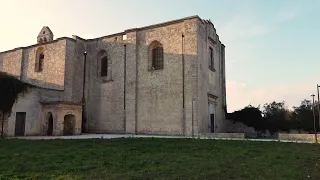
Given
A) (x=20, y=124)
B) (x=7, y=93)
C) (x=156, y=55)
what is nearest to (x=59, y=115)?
(x=20, y=124)

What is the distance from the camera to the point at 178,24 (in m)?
24.3

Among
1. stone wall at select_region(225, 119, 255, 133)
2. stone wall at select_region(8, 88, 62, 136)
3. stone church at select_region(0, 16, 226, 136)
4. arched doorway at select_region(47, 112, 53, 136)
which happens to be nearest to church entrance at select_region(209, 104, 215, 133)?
stone church at select_region(0, 16, 226, 136)

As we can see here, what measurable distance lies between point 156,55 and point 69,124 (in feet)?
30.0

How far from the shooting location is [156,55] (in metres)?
25.5

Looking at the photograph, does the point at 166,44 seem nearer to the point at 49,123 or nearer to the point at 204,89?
the point at 204,89

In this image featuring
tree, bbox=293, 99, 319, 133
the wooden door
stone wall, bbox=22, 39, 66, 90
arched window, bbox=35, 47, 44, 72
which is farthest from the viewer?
arched window, bbox=35, 47, 44, 72

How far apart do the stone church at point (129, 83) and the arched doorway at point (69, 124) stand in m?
0.08

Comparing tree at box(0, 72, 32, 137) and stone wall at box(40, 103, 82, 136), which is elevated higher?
tree at box(0, 72, 32, 137)

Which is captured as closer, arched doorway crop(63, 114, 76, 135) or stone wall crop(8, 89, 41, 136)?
stone wall crop(8, 89, 41, 136)

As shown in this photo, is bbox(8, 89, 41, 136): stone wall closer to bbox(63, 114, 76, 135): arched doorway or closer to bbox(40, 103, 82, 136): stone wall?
bbox(40, 103, 82, 136): stone wall

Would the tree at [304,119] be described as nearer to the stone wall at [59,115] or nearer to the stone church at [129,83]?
the stone church at [129,83]

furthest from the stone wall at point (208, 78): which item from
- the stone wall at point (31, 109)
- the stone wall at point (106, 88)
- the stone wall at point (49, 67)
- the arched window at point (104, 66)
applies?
the stone wall at point (49, 67)

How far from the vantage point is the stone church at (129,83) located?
2262cm

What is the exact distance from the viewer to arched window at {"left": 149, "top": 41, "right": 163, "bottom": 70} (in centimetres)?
2513
